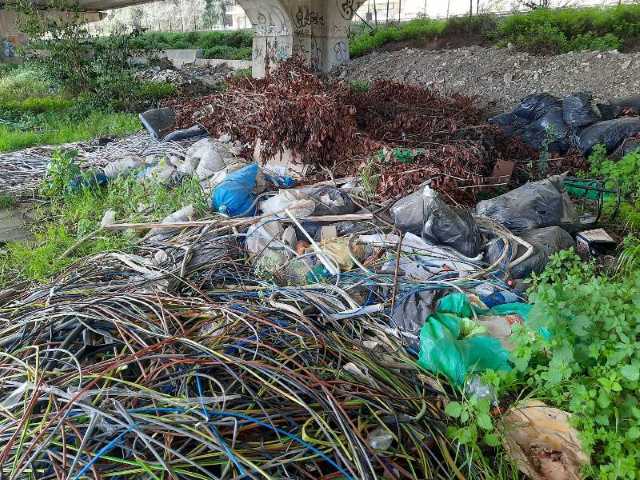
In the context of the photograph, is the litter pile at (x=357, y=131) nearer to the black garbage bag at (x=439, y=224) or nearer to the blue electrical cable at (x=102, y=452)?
the black garbage bag at (x=439, y=224)

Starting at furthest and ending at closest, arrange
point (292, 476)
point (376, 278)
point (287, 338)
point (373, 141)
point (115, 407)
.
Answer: point (373, 141), point (376, 278), point (287, 338), point (115, 407), point (292, 476)

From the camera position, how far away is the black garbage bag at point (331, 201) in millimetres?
3725

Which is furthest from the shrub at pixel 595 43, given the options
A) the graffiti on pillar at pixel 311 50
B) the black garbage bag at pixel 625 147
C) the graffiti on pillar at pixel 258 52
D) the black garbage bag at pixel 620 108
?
the graffiti on pillar at pixel 258 52

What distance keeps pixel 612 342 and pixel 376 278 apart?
4.44 ft

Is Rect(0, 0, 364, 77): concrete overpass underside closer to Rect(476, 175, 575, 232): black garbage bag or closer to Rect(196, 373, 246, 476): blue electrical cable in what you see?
Rect(476, 175, 575, 232): black garbage bag

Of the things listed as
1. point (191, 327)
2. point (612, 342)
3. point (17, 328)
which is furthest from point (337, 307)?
point (17, 328)

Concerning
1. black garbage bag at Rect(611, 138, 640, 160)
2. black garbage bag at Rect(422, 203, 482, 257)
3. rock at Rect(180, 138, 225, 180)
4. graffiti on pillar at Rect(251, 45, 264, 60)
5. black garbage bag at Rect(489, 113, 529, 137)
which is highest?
graffiti on pillar at Rect(251, 45, 264, 60)

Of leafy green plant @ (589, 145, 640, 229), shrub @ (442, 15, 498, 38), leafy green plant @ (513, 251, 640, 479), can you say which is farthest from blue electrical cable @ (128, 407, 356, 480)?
shrub @ (442, 15, 498, 38)

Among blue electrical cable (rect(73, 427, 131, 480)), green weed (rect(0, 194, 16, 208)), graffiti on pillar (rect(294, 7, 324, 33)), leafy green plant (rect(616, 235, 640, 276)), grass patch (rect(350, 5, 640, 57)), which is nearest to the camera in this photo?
blue electrical cable (rect(73, 427, 131, 480))

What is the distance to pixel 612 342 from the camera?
6.12 feet

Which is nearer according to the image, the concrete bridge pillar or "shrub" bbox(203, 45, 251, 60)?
the concrete bridge pillar

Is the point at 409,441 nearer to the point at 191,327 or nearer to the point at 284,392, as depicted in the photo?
the point at 284,392

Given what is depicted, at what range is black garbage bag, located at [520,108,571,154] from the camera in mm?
6137

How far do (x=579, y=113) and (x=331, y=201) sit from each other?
433cm
